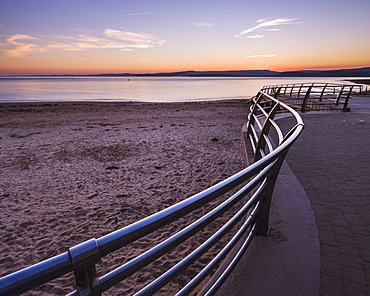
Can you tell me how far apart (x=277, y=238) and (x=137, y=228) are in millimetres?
2349

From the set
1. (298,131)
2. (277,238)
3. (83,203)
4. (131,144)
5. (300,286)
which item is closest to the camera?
(300,286)

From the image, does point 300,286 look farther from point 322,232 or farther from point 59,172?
point 59,172

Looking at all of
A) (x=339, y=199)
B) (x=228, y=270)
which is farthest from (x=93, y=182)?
(x=339, y=199)

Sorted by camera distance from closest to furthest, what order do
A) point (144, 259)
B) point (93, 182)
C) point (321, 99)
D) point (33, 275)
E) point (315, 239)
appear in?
point (33, 275)
point (144, 259)
point (315, 239)
point (93, 182)
point (321, 99)

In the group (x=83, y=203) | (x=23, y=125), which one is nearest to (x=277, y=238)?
(x=83, y=203)

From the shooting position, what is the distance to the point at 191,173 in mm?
6531

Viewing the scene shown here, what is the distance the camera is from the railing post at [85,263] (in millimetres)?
743

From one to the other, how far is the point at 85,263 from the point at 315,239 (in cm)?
276

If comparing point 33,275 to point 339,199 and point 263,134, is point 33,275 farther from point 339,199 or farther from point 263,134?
point 339,199

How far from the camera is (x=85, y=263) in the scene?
763 millimetres

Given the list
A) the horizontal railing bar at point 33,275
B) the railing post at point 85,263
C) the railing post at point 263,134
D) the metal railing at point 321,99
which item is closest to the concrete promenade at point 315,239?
the railing post at point 263,134

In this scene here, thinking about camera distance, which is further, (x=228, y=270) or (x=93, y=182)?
(x=93, y=182)

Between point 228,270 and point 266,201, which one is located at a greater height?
point 266,201

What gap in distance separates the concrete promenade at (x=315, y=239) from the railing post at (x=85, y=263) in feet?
5.25
